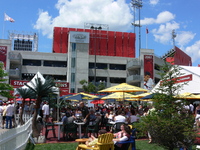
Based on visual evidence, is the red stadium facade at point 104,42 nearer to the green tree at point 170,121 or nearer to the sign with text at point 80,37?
the sign with text at point 80,37

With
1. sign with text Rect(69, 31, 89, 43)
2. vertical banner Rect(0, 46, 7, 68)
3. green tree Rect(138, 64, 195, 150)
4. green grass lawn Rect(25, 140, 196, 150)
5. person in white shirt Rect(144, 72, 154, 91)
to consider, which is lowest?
green grass lawn Rect(25, 140, 196, 150)

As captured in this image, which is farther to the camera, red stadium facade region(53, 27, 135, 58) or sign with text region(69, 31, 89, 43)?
red stadium facade region(53, 27, 135, 58)

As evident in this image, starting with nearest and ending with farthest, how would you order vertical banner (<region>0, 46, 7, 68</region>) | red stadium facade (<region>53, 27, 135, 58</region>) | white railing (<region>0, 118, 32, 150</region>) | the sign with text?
white railing (<region>0, 118, 32, 150</region>)
vertical banner (<region>0, 46, 7, 68</region>)
the sign with text
red stadium facade (<region>53, 27, 135, 58</region>)

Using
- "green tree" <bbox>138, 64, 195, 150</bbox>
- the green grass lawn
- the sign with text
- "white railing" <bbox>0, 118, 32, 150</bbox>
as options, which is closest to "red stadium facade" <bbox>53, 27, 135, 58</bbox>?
the sign with text

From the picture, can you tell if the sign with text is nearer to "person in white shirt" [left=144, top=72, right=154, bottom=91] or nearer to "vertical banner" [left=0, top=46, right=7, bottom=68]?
"vertical banner" [left=0, top=46, right=7, bottom=68]

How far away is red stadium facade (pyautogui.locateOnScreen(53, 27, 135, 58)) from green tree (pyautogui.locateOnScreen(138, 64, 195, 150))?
164ft

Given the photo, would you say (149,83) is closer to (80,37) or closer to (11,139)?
(11,139)

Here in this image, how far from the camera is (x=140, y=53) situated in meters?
50.9

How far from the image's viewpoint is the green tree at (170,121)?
19.1 ft

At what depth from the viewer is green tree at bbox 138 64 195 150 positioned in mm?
5832

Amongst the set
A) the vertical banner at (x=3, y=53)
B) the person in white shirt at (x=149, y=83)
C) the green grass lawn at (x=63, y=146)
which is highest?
the vertical banner at (x=3, y=53)

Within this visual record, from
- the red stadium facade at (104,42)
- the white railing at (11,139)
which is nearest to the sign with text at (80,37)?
the red stadium facade at (104,42)

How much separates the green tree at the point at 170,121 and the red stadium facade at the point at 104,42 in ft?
164

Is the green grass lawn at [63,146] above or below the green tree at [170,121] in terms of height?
below
